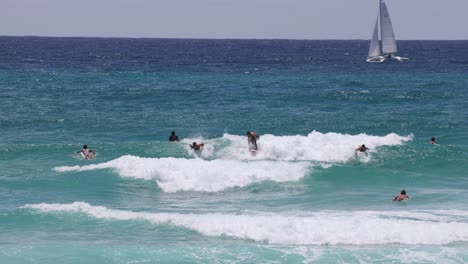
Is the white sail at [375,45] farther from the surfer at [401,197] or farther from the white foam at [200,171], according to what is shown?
the surfer at [401,197]

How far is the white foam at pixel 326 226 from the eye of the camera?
64.7ft

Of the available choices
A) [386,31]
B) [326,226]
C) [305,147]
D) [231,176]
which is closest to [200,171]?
[231,176]

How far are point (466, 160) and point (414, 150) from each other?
2583mm

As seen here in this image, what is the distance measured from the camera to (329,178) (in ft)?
94.1

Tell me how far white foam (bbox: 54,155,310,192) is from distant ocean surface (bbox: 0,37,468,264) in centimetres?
8

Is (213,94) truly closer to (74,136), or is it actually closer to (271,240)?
(74,136)

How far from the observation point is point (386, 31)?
259 feet

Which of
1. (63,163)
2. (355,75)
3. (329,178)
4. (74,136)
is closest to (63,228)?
(63,163)

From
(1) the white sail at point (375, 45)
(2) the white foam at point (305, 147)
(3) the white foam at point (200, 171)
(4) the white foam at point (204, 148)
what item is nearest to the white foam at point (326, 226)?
(3) the white foam at point (200, 171)

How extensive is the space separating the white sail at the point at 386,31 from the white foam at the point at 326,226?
187 feet

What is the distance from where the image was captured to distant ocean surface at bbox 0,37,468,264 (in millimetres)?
19406

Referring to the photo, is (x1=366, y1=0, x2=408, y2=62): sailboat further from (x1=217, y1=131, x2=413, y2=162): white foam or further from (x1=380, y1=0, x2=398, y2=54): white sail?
(x1=217, y1=131, x2=413, y2=162): white foam

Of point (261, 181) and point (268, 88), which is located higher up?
point (268, 88)

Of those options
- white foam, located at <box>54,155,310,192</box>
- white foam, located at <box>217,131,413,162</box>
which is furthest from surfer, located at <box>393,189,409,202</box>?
white foam, located at <box>217,131,413,162</box>
